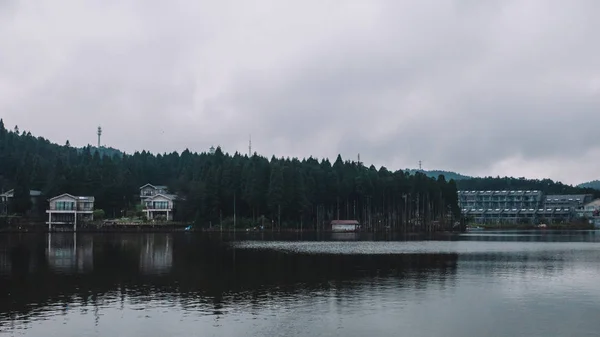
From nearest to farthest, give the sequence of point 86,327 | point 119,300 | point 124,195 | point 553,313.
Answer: point 86,327 → point 553,313 → point 119,300 → point 124,195

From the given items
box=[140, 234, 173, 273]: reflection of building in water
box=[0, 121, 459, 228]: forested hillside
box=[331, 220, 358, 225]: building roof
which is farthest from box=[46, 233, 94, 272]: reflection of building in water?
box=[331, 220, 358, 225]: building roof

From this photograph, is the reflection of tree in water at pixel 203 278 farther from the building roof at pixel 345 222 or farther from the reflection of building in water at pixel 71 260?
the building roof at pixel 345 222

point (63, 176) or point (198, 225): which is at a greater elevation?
point (63, 176)

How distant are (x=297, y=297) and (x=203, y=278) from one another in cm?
948

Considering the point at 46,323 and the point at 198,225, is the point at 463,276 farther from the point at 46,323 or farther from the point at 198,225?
the point at 198,225

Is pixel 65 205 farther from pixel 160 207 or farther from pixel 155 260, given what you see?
pixel 155 260

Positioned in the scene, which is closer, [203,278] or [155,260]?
[203,278]

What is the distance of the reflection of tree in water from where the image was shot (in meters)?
28.3

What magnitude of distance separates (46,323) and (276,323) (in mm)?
8722

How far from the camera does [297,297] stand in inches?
1137

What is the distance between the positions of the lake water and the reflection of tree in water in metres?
0.07

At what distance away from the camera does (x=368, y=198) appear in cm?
13612

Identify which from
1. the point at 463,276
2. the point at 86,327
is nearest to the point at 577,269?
the point at 463,276

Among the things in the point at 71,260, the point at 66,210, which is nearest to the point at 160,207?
the point at 66,210
